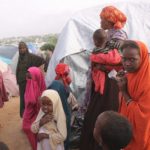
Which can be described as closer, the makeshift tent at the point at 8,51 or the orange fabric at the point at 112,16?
the orange fabric at the point at 112,16

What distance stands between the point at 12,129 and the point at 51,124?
2931mm

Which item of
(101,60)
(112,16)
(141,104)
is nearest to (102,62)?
(101,60)

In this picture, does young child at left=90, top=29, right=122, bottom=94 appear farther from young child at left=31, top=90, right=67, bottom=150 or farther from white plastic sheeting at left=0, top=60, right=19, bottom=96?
white plastic sheeting at left=0, top=60, right=19, bottom=96

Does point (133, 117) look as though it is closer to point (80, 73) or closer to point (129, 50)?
point (129, 50)

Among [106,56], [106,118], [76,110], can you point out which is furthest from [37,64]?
[106,118]

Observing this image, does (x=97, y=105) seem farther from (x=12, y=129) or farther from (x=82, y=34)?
(x=12, y=129)

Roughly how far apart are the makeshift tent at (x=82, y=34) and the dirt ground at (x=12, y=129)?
118cm

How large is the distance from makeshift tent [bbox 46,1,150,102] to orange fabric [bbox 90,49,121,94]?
160 cm

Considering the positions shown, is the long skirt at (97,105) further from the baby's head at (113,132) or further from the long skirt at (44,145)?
the baby's head at (113,132)

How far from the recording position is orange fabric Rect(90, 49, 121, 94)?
13.4 ft

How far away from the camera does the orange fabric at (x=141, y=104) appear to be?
3068mm

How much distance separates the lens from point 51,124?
14.5 ft

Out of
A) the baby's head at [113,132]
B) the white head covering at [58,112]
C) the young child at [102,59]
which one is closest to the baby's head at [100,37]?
the young child at [102,59]

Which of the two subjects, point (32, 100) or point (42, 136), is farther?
point (32, 100)
